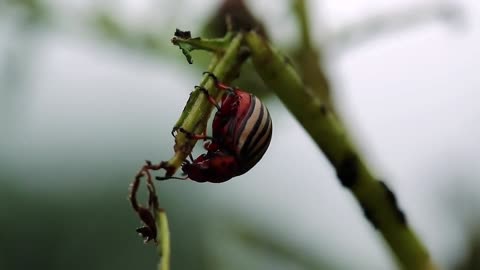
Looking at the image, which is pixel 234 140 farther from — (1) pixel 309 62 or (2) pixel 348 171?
(1) pixel 309 62

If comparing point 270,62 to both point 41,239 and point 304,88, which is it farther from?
point 41,239

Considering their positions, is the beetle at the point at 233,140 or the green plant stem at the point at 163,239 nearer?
the green plant stem at the point at 163,239

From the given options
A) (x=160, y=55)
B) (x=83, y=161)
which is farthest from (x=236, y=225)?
(x=83, y=161)

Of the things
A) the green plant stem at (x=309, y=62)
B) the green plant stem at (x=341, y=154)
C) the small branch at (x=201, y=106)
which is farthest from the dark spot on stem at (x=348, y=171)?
the green plant stem at (x=309, y=62)

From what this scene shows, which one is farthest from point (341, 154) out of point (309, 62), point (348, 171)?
point (309, 62)

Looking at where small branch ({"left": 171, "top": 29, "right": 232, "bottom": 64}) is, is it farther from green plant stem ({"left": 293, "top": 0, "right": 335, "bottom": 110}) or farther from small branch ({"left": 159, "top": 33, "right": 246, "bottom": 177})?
green plant stem ({"left": 293, "top": 0, "right": 335, "bottom": 110})

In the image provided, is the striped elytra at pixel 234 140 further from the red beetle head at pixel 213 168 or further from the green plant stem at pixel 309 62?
the green plant stem at pixel 309 62
